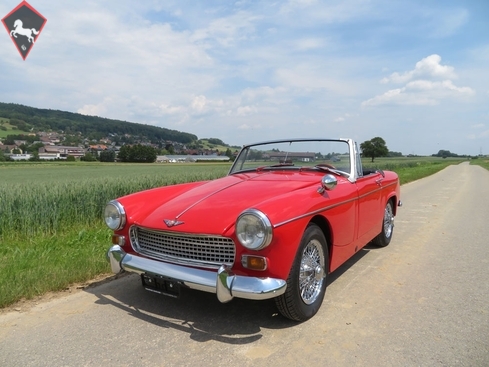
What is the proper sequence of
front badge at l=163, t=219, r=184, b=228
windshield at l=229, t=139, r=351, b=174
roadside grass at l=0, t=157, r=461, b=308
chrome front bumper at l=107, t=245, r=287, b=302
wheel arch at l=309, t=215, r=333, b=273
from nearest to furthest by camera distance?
chrome front bumper at l=107, t=245, r=287, b=302, front badge at l=163, t=219, r=184, b=228, wheel arch at l=309, t=215, r=333, b=273, roadside grass at l=0, t=157, r=461, b=308, windshield at l=229, t=139, r=351, b=174

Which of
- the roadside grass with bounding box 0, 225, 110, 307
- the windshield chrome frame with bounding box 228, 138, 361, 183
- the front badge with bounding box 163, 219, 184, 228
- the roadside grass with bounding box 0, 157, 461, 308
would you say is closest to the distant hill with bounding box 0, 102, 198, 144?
the roadside grass with bounding box 0, 157, 461, 308

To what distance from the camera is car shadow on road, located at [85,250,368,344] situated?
2896mm

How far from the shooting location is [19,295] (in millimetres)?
3545

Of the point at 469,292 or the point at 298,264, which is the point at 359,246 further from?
the point at 298,264

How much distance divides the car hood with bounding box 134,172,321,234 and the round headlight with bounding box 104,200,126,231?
156 millimetres

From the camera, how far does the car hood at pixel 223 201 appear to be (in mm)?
2947

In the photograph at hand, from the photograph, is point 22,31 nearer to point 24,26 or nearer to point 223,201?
point 24,26

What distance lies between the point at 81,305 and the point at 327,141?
10.7 ft

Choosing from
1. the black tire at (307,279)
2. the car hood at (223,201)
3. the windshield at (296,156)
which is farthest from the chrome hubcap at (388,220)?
the black tire at (307,279)

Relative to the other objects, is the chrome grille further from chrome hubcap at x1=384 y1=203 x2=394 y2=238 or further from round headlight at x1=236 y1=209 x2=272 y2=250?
chrome hubcap at x1=384 y1=203 x2=394 y2=238

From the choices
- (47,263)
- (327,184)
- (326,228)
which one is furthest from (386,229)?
(47,263)

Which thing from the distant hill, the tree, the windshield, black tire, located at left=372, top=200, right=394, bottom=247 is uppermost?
the distant hill

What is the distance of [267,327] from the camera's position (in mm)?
2986

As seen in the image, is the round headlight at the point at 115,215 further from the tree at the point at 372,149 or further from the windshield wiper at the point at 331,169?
the tree at the point at 372,149
